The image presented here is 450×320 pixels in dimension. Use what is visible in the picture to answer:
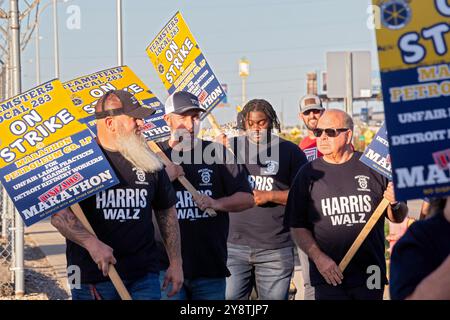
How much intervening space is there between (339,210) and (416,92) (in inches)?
133

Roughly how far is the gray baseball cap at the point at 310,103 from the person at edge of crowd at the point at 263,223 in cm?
164

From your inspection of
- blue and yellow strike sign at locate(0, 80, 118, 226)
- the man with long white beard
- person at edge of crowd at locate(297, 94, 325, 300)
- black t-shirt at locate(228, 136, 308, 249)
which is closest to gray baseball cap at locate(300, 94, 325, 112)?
person at edge of crowd at locate(297, 94, 325, 300)

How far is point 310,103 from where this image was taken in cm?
999

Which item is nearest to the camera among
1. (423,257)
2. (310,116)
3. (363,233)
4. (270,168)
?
(423,257)

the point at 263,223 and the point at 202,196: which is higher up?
the point at 202,196

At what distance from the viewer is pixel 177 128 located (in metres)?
7.23

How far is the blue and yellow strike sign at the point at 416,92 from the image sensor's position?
11.3 ft

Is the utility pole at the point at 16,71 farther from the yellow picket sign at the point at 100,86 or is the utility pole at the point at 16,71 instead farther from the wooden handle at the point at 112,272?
the wooden handle at the point at 112,272

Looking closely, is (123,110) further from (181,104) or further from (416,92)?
(416,92)

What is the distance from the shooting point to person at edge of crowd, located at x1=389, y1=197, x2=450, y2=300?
334cm

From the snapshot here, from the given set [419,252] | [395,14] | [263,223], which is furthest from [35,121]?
[419,252]

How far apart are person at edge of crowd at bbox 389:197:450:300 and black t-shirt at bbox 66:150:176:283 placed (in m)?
2.70

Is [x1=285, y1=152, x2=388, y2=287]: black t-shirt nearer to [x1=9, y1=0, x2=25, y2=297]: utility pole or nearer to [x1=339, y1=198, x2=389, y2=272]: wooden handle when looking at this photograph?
[x1=339, y1=198, x2=389, y2=272]: wooden handle
